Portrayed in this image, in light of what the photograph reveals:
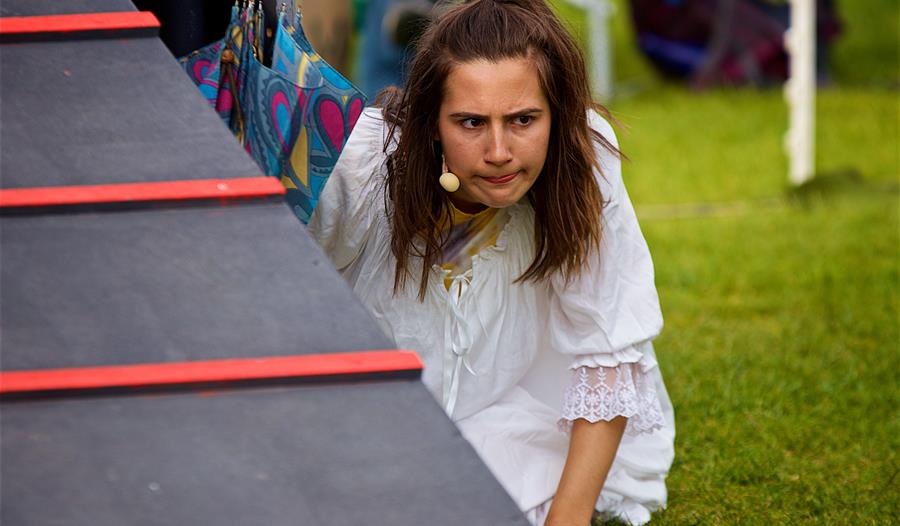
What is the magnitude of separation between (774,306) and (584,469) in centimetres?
215

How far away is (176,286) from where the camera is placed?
1.53m

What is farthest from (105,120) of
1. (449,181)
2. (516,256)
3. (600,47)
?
(600,47)

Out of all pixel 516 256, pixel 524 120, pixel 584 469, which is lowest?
pixel 584 469

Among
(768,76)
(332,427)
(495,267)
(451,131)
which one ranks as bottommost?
(768,76)

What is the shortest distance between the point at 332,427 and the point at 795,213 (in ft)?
14.4

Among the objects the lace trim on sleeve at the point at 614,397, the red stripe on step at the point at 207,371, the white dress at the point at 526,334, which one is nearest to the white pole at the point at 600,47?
the white dress at the point at 526,334

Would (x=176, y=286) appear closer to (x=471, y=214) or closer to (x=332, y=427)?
(x=332, y=427)

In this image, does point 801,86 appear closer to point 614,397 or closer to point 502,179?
point 614,397

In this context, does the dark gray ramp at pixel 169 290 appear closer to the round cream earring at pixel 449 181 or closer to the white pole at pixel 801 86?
the round cream earring at pixel 449 181

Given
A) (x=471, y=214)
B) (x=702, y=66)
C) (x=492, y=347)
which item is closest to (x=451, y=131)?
(x=471, y=214)

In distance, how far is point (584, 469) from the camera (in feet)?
7.26

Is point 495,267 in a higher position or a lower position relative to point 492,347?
higher

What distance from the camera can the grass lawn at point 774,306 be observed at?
2742 mm

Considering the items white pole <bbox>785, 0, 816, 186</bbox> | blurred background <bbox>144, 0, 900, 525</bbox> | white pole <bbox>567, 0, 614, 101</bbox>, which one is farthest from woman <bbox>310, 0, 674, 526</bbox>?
white pole <bbox>567, 0, 614, 101</bbox>
